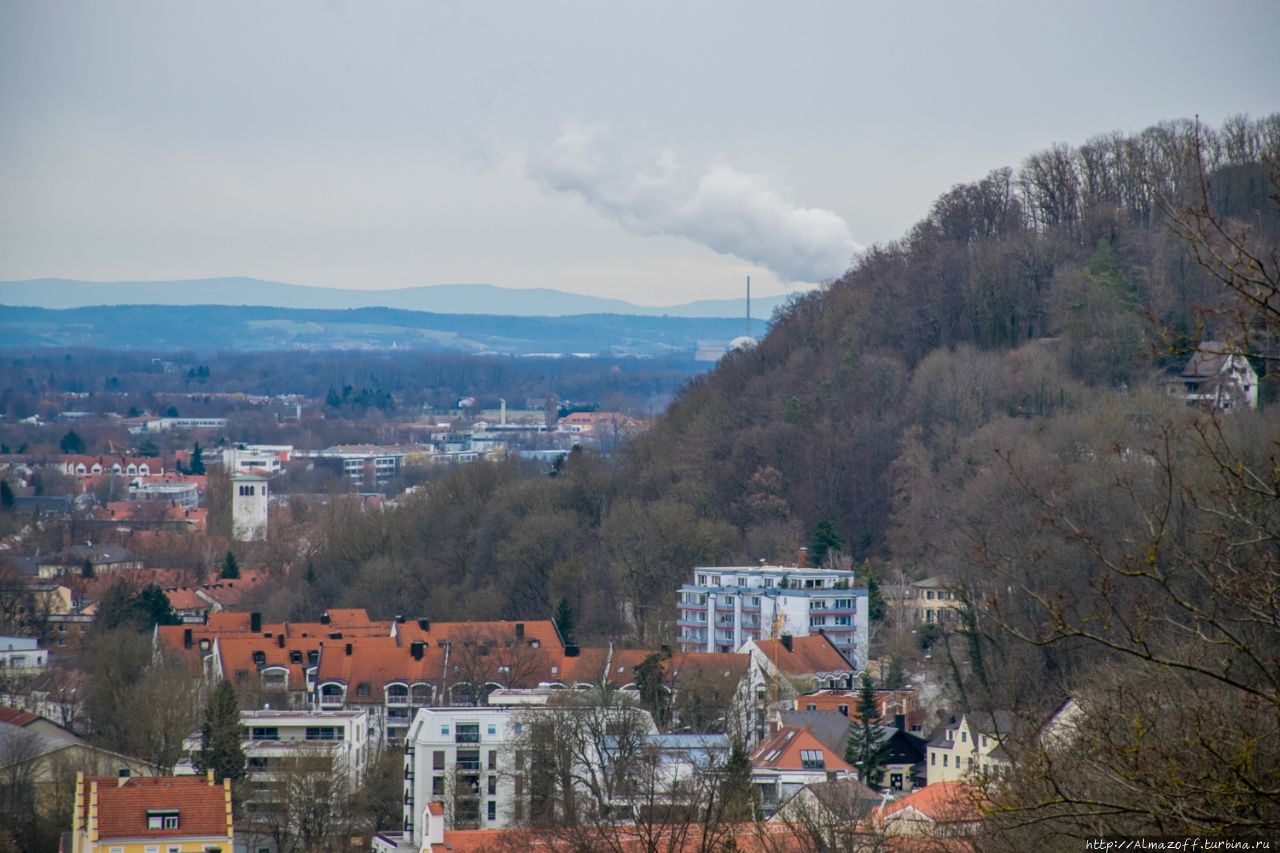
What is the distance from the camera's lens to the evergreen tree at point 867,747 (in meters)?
30.5

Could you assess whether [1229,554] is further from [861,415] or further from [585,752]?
[861,415]

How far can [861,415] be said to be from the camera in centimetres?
6091

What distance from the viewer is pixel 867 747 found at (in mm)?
30875

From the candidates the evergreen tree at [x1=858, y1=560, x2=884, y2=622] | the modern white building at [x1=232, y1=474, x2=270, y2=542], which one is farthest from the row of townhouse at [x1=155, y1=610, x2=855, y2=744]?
the modern white building at [x1=232, y1=474, x2=270, y2=542]

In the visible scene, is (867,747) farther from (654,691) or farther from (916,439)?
(916,439)

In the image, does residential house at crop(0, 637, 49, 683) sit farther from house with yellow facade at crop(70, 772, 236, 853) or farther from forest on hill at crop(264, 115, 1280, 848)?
house with yellow facade at crop(70, 772, 236, 853)

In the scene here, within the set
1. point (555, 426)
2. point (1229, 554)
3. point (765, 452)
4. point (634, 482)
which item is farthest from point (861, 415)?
point (555, 426)

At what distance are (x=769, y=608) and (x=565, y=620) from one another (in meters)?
4.59

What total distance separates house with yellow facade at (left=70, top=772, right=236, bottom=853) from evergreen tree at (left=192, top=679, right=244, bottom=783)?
438 cm

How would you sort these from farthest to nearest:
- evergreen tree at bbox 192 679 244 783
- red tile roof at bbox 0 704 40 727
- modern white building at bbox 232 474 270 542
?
modern white building at bbox 232 474 270 542 → red tile roof at bbox 0 704 40 727 → evergreen tree at bbox 192 679 244 783

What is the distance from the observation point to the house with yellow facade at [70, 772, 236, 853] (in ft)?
81.0

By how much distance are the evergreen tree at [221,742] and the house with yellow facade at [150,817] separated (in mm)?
4379

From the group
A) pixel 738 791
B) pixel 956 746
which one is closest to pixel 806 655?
pixel 956 746

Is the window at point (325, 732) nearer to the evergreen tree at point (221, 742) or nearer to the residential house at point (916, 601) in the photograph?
the evergreen tree at point (221, 742)
